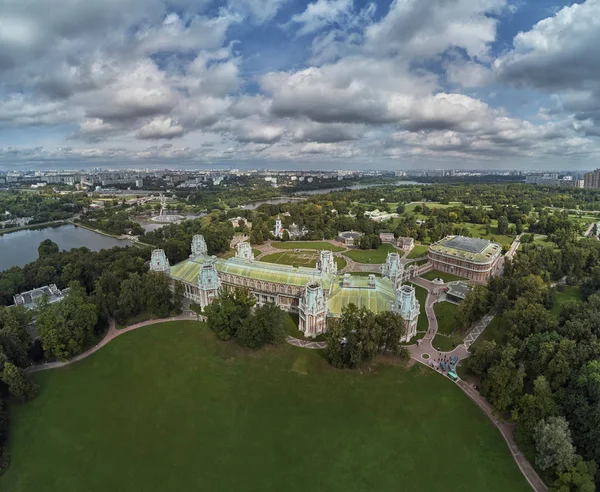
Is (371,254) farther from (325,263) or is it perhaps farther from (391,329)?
(391,329)

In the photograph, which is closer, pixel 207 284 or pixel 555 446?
pixel 555 446

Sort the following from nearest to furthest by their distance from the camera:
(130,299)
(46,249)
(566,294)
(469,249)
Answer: (130,299) → (566,294) → (469,249) → (46,249)

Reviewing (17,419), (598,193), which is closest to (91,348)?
(17,419)

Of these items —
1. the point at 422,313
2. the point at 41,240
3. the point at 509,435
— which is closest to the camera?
the point at 509,435

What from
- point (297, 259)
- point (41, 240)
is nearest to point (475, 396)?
point (297, 259)

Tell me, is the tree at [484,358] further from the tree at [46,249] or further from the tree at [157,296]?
the tree at [46,249]

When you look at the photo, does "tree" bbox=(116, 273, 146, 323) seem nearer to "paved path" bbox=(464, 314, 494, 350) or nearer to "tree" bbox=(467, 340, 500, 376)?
"tree" bbox=(467, 340, 500, 376)

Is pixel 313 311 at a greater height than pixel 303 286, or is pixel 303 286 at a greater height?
pixel 303 286

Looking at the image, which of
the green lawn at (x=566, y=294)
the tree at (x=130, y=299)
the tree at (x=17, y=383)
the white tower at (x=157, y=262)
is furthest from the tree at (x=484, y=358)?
the white tower at (x=157, y=262)
